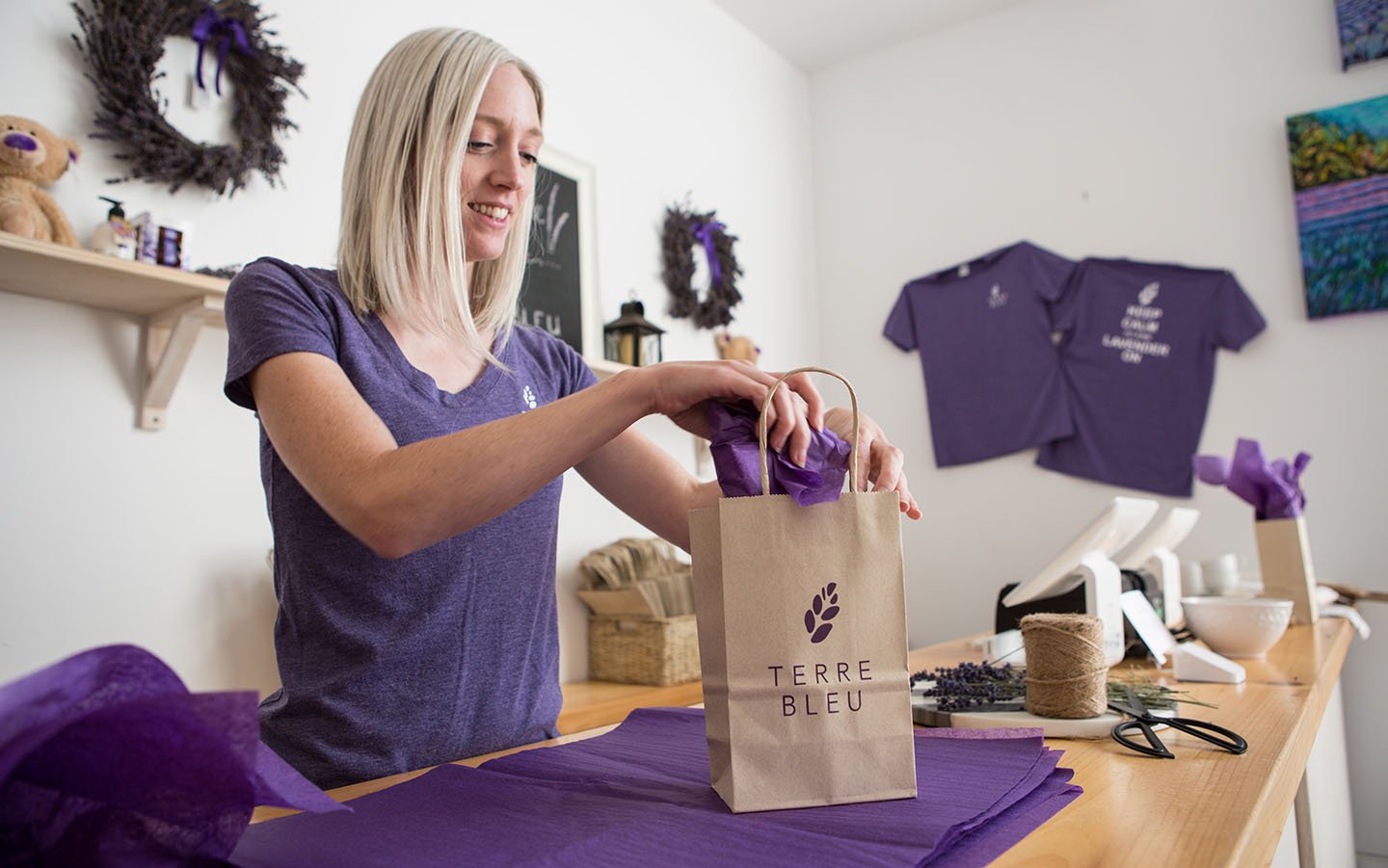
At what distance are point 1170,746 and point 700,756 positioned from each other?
1.58 ft

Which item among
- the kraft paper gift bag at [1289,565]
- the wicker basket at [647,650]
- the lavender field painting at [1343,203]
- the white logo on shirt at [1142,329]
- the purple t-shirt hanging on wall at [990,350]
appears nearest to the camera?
the kraft paper gift bag at [1289,565]

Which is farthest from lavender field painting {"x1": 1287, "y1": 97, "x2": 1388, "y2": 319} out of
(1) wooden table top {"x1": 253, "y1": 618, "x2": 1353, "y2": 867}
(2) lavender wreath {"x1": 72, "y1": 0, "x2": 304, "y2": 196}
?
(2) lavender wreath {"x1": 72, "y1": 0, "x2": 304, "y2": 196}

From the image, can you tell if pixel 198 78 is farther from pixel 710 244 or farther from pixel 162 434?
pixel 710 244

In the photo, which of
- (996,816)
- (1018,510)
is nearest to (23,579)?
(996,816)

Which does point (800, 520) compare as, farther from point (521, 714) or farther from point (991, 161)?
point (991, 161)

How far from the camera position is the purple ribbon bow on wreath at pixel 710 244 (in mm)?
3457

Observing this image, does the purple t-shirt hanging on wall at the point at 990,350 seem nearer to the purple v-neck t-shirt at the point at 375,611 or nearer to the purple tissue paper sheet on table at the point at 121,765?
the purple v-neck t-shirt at the point at 375,611

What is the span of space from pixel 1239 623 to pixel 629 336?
73.5 inches

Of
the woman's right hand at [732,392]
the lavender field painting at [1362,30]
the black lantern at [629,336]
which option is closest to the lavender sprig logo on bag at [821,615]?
the woman's right hand at [732,392]

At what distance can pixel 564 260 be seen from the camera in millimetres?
2918

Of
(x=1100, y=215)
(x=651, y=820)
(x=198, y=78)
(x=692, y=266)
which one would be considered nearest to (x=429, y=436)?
(x=651, y=820)

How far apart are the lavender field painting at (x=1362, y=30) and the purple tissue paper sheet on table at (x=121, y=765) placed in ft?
12.6

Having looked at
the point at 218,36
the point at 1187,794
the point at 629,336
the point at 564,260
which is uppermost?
the point at 218,36

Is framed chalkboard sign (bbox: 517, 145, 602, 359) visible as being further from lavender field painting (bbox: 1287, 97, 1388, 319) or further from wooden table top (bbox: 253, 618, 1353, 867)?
lavender field painting (bbox: 1287, 97, 1388, 319)
